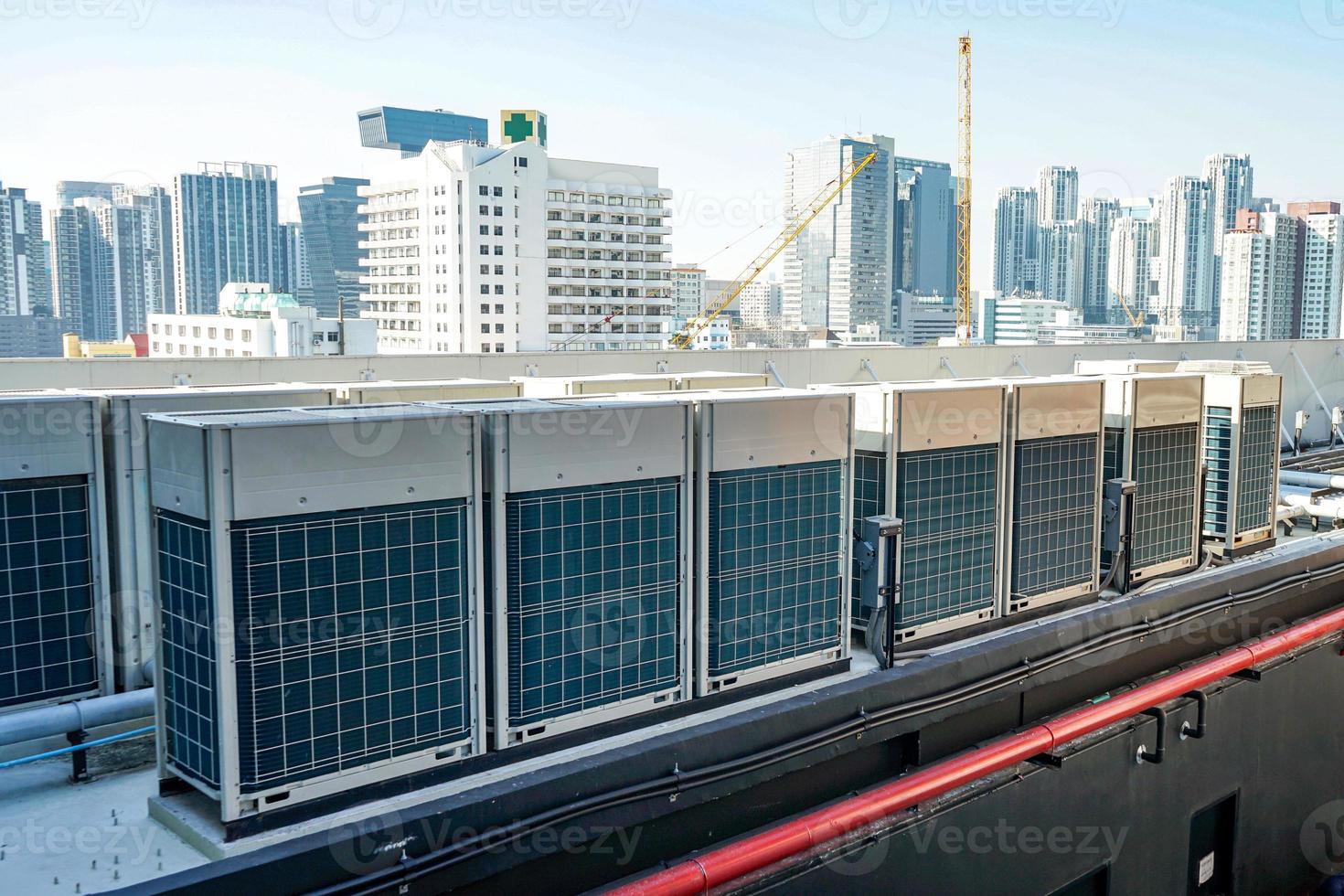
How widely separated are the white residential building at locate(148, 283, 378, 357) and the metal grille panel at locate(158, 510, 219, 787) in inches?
2721

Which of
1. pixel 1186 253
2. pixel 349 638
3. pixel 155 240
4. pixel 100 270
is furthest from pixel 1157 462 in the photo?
pixel 1186 253

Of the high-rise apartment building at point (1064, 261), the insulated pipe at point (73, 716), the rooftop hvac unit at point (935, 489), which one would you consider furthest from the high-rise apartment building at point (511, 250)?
the insulated pipe at point (73, 716)

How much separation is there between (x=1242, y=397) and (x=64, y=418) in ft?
41.0

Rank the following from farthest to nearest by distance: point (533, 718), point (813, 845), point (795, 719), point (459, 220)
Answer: point (459, 220)
point (795, 719)
point (813, 845)
point (533, 718)

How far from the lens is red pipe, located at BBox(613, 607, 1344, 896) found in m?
6.47

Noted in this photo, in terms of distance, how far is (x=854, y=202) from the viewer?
171 metres

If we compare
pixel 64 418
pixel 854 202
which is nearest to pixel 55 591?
pixel 64 418

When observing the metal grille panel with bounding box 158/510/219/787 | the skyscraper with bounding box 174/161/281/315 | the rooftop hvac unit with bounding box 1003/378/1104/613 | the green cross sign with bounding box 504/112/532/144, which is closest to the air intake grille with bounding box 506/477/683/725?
the metal grille panel with bounding box 158/510/219/787

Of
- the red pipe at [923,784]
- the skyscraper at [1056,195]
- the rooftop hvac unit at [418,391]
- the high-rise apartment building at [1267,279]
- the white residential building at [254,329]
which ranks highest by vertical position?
the skyscraper at [1056,195]

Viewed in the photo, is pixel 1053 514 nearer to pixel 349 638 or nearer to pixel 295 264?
pixel 349 638

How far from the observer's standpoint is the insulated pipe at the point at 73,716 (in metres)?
6.31

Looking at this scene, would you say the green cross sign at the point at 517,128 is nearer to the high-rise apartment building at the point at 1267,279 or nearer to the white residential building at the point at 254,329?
the white residential building at the point at 254,329

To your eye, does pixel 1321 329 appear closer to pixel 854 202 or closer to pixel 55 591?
pixel 854 202

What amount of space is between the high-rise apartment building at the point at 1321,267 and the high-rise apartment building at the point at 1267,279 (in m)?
0.65
